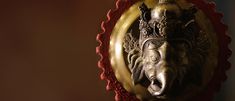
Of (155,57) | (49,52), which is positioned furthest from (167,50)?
(49,52)

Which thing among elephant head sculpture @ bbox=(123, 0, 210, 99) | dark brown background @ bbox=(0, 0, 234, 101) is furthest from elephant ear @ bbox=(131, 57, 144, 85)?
dark brown background @ bbox=(0, 0, 234, 101)

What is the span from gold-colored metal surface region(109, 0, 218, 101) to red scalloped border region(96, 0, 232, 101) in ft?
0.05

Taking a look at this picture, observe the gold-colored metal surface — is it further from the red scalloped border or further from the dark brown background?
the dark brown background

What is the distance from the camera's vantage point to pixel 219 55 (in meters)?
0.99

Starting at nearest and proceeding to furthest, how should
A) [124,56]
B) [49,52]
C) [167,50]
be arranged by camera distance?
[167,50] < [124,56] < [49,52]

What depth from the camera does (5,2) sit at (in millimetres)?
1234

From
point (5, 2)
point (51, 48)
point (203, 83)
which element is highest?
point (5, 2)

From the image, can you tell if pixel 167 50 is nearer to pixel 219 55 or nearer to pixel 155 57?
pixel 155 57

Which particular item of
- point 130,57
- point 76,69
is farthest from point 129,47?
point 76,69

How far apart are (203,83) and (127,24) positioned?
20 cm

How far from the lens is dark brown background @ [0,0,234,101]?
1217mm

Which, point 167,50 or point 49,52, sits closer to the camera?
point 167,50

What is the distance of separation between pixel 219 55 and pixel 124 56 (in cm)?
21

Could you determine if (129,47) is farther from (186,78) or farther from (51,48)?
(51,48)
